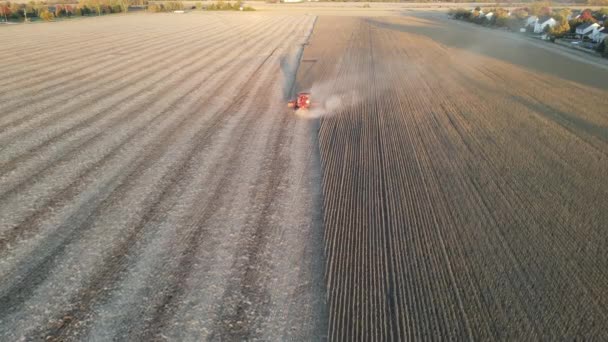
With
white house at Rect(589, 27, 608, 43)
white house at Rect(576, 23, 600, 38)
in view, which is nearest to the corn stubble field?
white house at Rect(589, 27, 608, 43)

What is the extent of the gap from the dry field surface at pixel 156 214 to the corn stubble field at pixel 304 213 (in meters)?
0.05

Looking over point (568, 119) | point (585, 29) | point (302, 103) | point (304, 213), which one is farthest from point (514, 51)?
point (304, 213)

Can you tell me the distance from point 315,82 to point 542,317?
16.2 metres

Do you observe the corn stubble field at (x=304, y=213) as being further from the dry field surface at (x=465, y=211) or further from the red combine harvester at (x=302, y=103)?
the red combine harvester at (x=302, y=103)

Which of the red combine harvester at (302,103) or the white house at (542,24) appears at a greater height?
the white house at (542,24)

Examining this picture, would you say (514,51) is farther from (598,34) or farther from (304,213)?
(304,213)

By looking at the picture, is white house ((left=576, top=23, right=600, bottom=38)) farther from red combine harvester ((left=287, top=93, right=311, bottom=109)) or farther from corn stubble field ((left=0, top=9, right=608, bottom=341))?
red combine harvester ((left=287, top=93, right=311, bottom=109))

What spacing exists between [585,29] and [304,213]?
3792 cm

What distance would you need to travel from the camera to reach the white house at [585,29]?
3507 cm

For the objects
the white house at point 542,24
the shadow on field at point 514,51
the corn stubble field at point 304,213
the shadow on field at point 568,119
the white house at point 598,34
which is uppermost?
the white house at point 542,24

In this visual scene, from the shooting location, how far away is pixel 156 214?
30.7 feet

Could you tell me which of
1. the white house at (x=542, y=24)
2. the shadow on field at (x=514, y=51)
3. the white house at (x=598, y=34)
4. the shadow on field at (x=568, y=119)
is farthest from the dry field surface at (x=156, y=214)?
the white house at (x=542, y=24)

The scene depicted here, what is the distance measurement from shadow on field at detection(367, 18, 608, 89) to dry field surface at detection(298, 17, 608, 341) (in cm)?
367

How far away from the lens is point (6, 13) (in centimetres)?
5206
